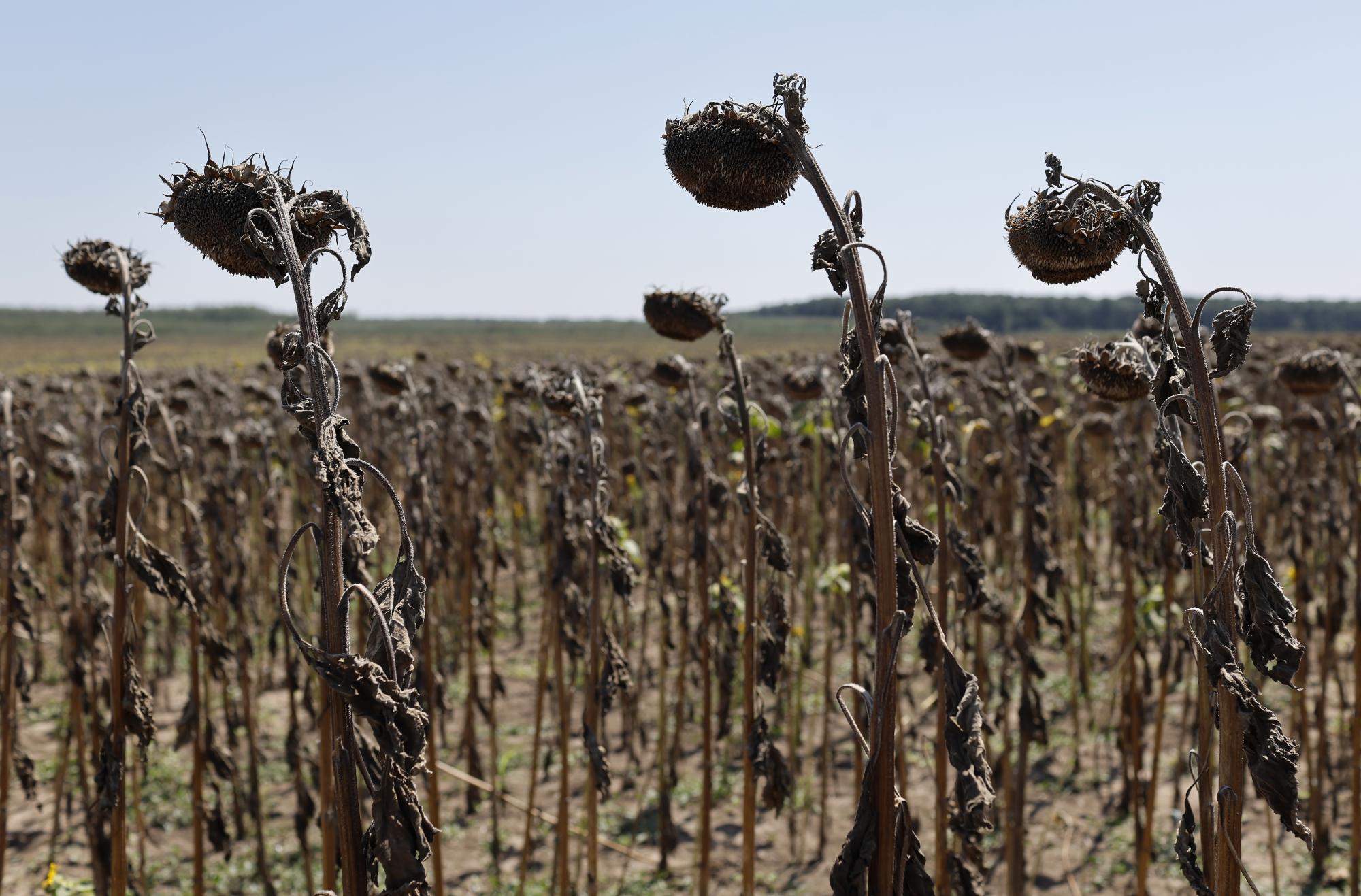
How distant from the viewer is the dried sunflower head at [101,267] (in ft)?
10.0

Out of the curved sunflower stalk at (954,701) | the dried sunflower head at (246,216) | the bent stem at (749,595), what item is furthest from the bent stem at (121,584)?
the curved sunflower stalk at (954,701)

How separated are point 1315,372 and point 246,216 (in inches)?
161

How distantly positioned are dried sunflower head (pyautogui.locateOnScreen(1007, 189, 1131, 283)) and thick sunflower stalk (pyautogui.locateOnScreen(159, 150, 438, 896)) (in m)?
1.29

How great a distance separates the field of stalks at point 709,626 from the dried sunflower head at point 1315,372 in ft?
0.05

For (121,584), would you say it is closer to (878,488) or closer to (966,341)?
(878,488)

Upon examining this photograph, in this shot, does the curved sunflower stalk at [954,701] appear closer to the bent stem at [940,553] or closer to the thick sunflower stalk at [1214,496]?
the bent stem at [940,553]

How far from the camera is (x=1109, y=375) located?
2658 millimetres

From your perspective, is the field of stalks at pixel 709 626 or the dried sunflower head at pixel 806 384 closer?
the field of stalks at pixel 709 626

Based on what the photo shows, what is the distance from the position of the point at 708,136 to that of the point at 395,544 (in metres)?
9.49

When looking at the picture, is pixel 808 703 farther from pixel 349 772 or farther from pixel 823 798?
pixel 349 772

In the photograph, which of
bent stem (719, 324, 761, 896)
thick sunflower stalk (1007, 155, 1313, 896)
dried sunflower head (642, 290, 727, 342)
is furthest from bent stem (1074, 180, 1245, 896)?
dried sunflower head (642, 290, 727, 342)

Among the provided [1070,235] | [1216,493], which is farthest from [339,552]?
[1216,493]

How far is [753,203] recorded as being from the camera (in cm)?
213

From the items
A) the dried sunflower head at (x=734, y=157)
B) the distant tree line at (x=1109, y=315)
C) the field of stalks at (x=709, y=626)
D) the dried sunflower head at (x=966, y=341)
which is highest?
the distant tree line at (x=1109, y=315)
